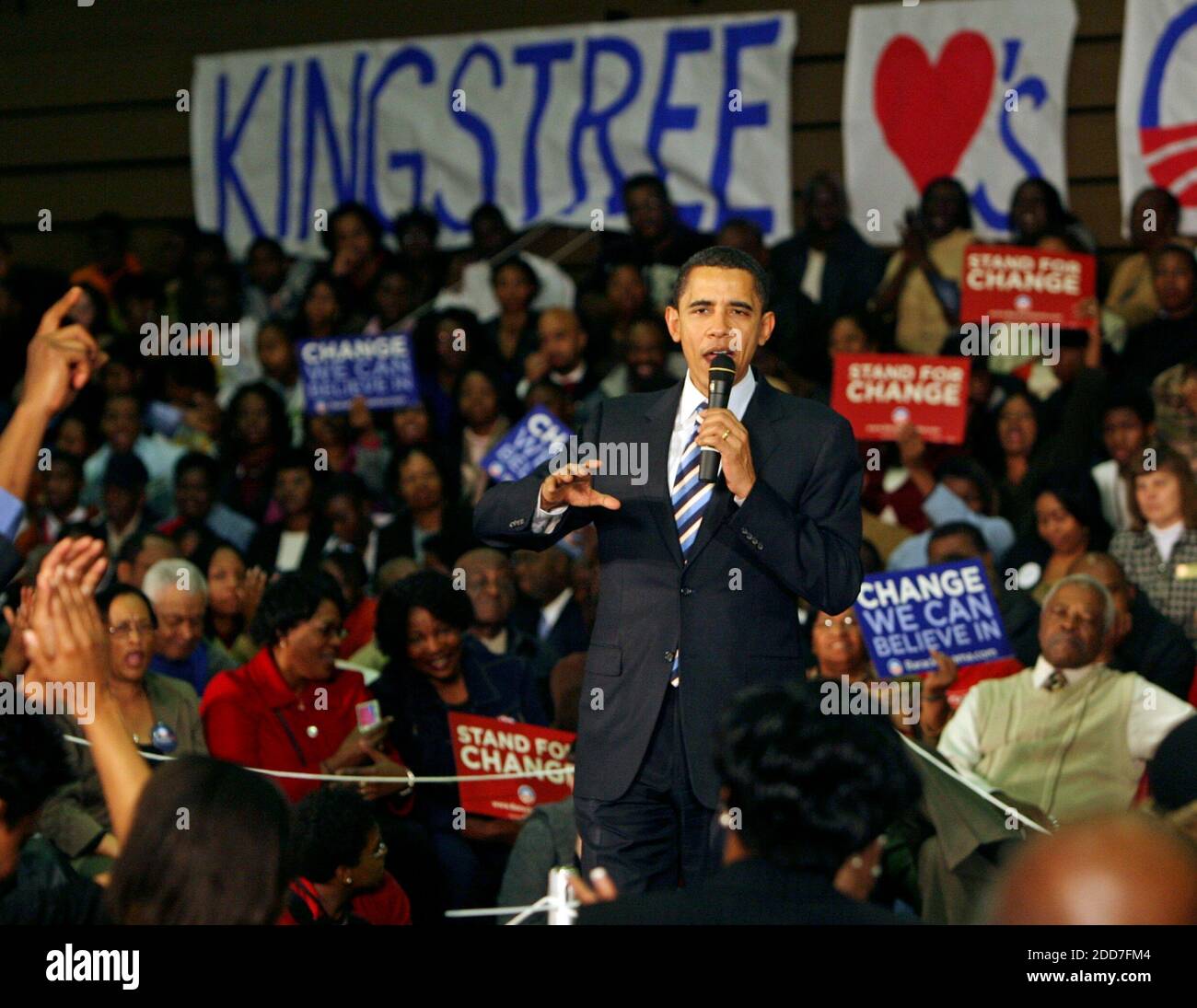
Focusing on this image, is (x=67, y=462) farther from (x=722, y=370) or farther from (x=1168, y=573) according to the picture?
(x=722, y=370)

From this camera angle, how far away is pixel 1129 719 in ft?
17.6

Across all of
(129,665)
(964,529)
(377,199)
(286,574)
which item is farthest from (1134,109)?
(129,665)

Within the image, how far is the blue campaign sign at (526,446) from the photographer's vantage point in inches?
276

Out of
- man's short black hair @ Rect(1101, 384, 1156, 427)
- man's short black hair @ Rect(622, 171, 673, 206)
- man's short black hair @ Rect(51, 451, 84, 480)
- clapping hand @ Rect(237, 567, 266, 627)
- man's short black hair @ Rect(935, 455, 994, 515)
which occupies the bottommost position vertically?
clapping hand @ Rect(237, 567, 266, 627)

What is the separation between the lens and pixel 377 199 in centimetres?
1004

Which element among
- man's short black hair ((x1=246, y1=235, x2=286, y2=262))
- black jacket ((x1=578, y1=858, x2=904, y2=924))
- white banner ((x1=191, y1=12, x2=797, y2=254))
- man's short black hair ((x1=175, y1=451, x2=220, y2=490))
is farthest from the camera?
man's short black hair ((x1=246, y1=235, x2=286, y2=262))

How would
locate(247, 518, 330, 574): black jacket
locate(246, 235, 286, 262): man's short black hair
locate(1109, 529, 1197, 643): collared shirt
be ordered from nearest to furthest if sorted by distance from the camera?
locate(1109, 529, 1197, 643): collared shirt → locate(247, 518, 330, 574): black jacket → locate(246, 235, 286, 262): man's short black hair

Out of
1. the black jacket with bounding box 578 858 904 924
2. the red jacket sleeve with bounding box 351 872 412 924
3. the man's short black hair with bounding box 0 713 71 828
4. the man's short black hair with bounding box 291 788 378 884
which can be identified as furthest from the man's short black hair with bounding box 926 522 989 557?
the black jacket with bounding box 578 858 904 924

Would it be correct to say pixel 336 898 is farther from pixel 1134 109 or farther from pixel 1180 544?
pixel 1134 109

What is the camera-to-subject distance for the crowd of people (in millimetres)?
2465

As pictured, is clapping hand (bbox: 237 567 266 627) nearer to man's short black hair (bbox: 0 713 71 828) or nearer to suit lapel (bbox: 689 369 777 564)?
man's short black hair (bbox: 0 713 71 828)

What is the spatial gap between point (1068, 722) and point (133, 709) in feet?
9.10

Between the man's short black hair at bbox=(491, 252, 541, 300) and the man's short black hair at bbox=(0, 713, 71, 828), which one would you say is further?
the man's short black hair at bbox=(491, 252, 541, 300)
